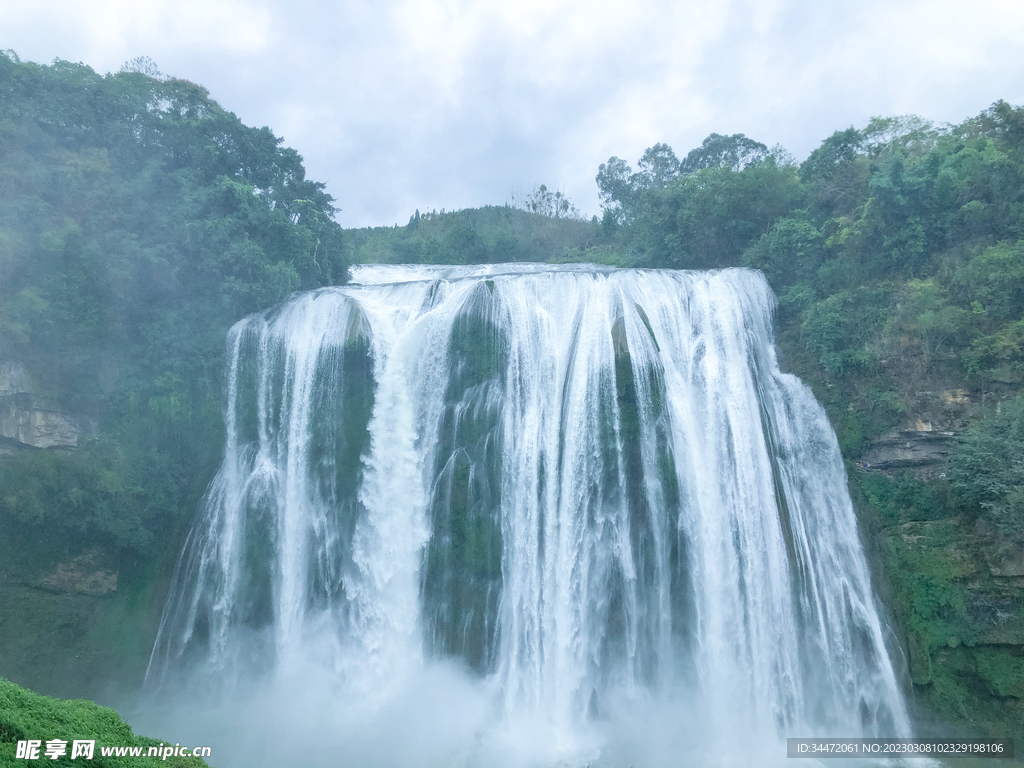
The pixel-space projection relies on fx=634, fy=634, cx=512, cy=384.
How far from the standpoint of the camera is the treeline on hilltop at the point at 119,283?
633 inches

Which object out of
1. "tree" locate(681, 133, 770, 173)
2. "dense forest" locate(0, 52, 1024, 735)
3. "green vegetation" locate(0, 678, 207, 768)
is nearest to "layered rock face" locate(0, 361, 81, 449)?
"dense forest" locate(0, 52, 1024, 735)

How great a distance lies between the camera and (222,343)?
18391 millimetres

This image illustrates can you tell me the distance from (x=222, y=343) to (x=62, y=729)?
44.8ft

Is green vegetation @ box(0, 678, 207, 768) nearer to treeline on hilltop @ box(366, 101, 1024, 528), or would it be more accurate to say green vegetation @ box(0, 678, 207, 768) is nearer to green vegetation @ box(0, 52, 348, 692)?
green vegetation @ box(0, 52, 348, 692)

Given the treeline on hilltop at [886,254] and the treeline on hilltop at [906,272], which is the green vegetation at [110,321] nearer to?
the treeline on hilltop at [886,254]

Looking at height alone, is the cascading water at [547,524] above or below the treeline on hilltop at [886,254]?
below

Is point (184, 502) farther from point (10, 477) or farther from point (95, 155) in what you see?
point (95, 155)

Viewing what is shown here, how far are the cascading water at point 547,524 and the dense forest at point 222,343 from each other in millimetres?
1020

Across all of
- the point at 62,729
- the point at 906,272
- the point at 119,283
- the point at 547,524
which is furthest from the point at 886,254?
the point at 119,283

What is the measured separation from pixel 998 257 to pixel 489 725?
1640 cm

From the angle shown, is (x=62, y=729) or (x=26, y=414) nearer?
(x=62, y=729)

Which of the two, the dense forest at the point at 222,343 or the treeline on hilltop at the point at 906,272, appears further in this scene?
the treeline on hilltop at the point at 906,272

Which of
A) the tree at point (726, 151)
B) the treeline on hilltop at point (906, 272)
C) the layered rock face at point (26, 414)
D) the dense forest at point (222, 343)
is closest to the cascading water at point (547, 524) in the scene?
the dense forest at point (222, 343)

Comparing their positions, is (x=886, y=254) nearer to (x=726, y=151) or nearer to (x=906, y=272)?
(x=906, y=272)
